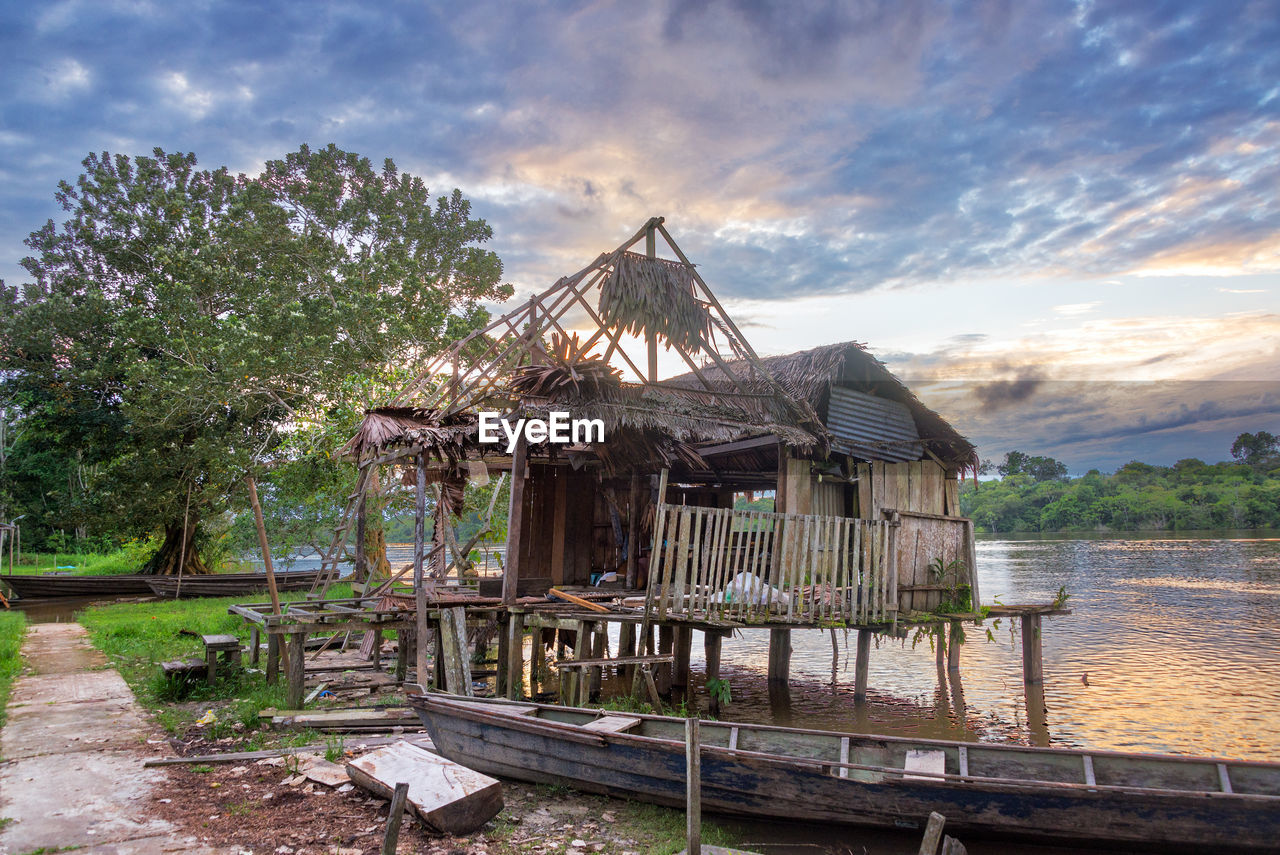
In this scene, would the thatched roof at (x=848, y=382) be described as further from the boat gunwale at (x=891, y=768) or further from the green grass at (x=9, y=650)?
the green grass at (x=9, y=650)

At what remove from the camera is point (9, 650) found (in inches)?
524

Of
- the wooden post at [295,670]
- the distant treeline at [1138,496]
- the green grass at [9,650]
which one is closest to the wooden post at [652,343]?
the wooden post at [295,670]

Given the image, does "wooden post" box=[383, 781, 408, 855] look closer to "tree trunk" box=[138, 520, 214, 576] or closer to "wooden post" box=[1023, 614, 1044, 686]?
"wooden post" box=[1023, 614, 1044, 686]

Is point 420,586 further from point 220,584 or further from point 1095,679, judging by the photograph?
point 220,584

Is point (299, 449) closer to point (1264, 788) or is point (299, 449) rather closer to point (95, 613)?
point (95, 613)

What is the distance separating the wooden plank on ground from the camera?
20.1 feet

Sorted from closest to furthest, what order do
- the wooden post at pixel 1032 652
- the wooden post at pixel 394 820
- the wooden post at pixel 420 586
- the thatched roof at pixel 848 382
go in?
the wooden post at pixel 394 820, the wooden post at pixel 420 586, the thatched roof at pixel 848 382, the wooden post at pixel 1032 652

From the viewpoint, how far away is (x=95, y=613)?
817 inches

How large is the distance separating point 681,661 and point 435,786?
6501 mm

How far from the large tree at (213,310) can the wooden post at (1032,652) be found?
51.4 ft

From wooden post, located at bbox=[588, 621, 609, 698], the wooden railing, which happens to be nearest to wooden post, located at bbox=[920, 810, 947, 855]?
the wooden railing

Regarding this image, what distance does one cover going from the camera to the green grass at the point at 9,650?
1042 cm

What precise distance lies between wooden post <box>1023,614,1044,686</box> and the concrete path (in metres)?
13.1

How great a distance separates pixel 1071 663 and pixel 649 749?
1420 centimetres
